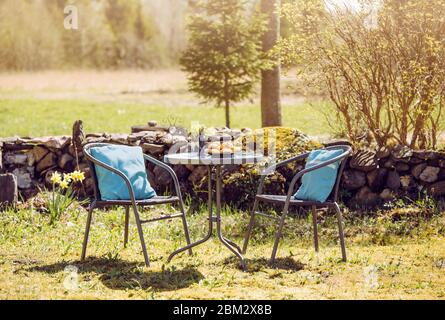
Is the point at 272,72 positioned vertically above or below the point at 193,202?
above

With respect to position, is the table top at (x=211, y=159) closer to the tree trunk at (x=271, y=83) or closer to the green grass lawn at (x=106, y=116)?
the tree trunk at (x=271, y=83)

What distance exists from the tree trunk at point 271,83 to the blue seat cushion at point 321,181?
546 cm

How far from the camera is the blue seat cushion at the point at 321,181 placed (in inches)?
203

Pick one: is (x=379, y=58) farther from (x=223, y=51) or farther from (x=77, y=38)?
(x=77, y=38)

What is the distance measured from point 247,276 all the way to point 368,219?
2219 millimetres

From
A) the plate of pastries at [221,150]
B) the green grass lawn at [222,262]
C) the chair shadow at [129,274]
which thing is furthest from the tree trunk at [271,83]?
the chair shadow at [129,274]

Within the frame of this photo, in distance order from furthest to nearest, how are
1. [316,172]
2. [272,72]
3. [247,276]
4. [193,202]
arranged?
[272,72] → [193,202] → [316,172] → [247,276]

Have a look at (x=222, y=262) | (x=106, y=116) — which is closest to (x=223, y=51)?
(x=106, y=116)

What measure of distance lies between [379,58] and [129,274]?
3.74 meters

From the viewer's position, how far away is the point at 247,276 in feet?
15.6

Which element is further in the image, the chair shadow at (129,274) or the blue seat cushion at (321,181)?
the blue seat cushion at (321,181)
